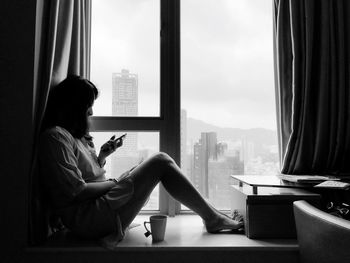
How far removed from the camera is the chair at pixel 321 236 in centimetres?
65

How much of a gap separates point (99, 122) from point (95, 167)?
0.45 meters

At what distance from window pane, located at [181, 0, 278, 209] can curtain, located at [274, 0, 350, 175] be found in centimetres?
24

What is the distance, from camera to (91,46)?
75.5 inches

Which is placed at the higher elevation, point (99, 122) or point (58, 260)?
point (99, 122)

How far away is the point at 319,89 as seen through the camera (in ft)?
5.54

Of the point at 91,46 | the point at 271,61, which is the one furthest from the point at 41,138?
the point at 271,61

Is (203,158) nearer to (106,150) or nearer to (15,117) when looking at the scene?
(106,150)

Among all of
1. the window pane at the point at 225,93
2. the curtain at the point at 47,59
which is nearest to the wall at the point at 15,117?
the curtain at the point at 47,59

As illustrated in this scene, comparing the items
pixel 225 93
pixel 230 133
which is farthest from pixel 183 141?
pixel 225 93

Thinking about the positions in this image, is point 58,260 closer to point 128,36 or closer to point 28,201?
point 28,201

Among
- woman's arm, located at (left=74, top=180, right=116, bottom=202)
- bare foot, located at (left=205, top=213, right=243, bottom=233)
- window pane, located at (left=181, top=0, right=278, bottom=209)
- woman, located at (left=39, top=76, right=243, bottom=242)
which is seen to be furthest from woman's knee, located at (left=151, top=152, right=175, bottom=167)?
window pane, located at (left=181, top=0, right=278, bottom=209)

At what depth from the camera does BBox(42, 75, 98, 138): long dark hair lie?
138cm

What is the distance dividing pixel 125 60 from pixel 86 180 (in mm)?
891

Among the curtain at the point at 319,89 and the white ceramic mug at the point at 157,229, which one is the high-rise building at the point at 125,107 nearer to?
the white ceramic mug at the point at 157,229
